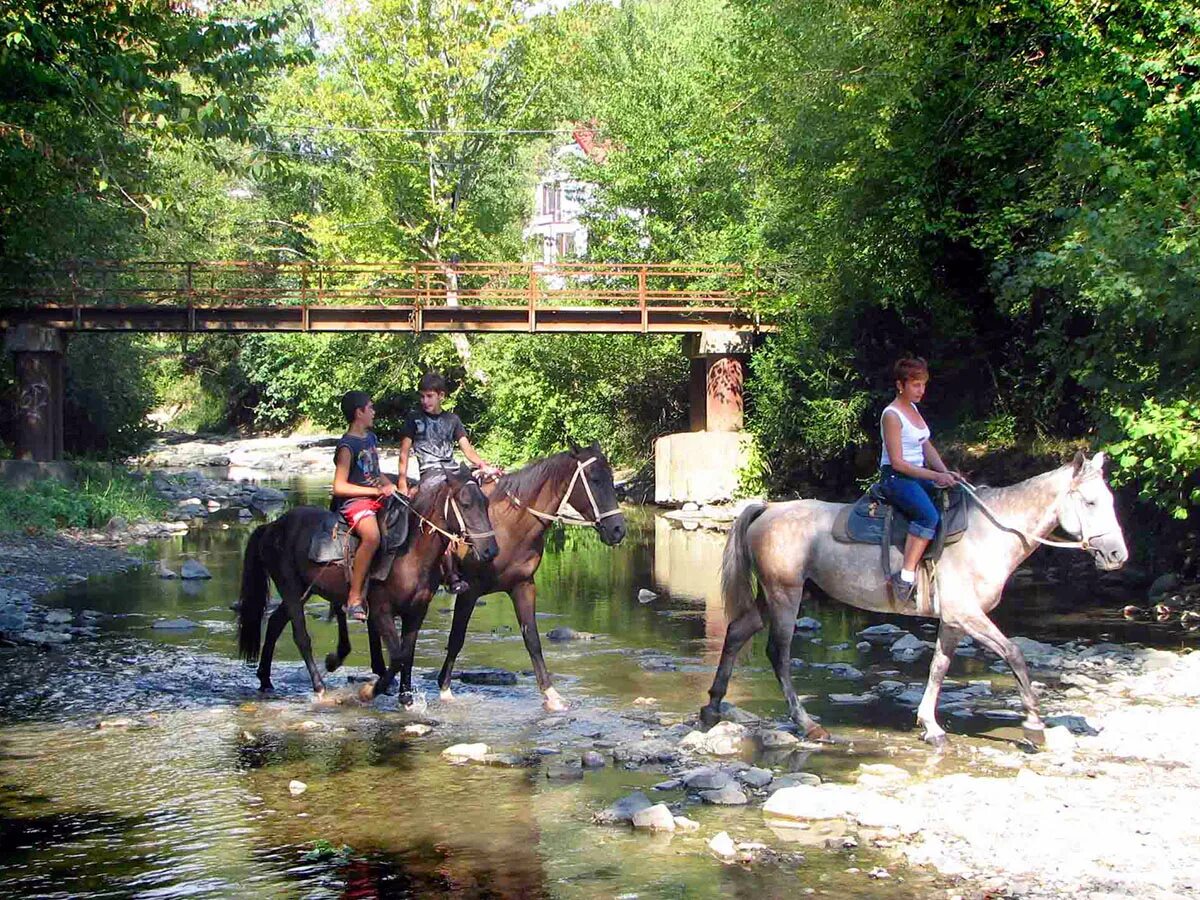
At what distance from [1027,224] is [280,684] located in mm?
13805

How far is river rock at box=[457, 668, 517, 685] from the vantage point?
46.8 ft

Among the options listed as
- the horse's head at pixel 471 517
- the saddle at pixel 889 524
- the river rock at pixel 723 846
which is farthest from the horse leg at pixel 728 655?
the river rock at pixel 723 846

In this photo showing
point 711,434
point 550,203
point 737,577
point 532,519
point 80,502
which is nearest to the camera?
point 737,577

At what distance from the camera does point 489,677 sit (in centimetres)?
1433

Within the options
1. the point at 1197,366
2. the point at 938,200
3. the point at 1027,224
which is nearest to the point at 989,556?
the point at 1197,366

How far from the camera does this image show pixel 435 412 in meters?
13.6

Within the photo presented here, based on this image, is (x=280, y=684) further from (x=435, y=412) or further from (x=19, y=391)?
(x=19, y=391)

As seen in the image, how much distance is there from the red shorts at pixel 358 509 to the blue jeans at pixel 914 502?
5009 mm

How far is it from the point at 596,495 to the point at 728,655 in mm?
2004


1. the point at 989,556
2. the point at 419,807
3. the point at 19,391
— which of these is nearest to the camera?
the point at 419,807

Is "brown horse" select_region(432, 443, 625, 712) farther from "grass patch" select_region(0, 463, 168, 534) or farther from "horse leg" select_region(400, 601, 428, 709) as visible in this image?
"grass patch" select_region(0, 463, 168, 534)

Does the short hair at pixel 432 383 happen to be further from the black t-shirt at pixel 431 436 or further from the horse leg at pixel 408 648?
the horse leg at pixel 408 648

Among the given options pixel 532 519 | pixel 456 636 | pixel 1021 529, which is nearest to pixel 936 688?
pixel 1021 529

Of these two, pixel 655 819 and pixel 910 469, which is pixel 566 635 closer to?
pixel 910 469
